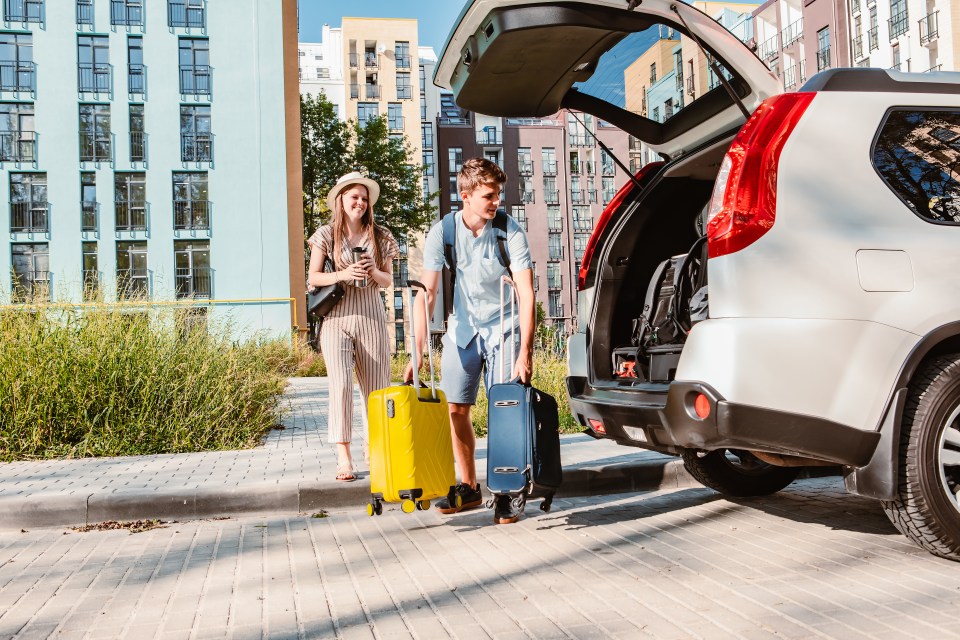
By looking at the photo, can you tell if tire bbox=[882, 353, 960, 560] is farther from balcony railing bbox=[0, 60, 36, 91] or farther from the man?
balcony railing bbox=[0, 60, 36, 91]

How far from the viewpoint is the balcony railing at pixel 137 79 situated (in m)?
39.2

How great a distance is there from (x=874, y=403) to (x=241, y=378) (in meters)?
7.07

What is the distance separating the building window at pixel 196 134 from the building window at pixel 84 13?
5120 millimetres

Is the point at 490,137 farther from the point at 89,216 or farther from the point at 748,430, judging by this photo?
the point at 748,430

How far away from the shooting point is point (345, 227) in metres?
6.61

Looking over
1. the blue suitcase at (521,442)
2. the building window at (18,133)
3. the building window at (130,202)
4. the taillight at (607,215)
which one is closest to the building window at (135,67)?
the building window at (130,202)

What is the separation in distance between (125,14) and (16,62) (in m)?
4.68

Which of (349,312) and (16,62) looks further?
(16,62)

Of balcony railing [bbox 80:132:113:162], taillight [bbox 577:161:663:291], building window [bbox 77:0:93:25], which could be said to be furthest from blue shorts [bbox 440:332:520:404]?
building window [bbox 77:0:93:25]

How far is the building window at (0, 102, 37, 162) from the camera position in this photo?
38469 millimetres

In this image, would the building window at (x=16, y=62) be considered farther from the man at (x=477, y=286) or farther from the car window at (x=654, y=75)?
the car window at (x=654, y=75)

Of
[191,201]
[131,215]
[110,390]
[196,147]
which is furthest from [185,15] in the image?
[110,390]

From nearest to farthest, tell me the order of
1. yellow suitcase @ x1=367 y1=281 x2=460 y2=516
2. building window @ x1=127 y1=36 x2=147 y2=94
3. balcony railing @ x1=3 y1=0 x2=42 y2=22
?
1. yellow suitcase @ x1=367 y1=281 x2=460 y2=516
2. balcony railing @ x1=3 y1=0 x2=42 y2=22
3. building window @ x1=127 y1=36 x2=147 y2=94

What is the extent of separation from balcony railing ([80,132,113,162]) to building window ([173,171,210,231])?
9.23 feet
